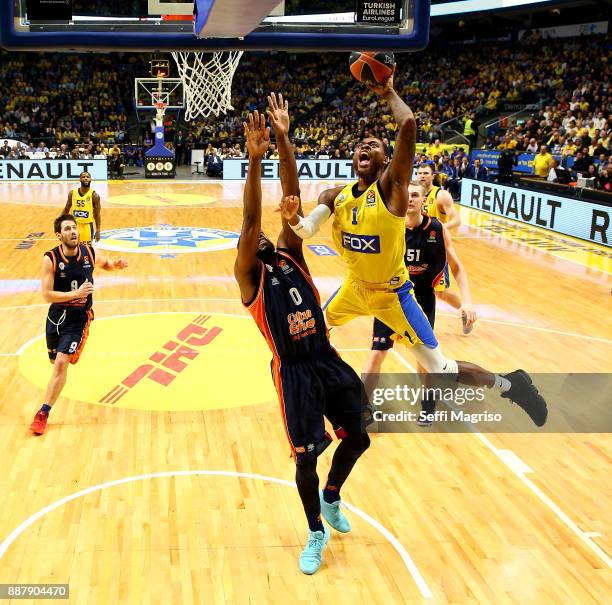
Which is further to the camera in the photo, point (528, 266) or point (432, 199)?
point (528, 266)

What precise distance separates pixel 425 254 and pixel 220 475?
2.47 metres

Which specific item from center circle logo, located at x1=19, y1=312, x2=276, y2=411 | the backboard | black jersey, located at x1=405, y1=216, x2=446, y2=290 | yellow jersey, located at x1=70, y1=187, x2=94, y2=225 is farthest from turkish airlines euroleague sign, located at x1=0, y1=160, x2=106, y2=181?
black jersey, located at x1=405, y1=216, x2=446, y2=290

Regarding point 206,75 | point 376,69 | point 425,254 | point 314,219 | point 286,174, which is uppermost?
point 206,75

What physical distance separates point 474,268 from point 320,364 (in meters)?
9.18

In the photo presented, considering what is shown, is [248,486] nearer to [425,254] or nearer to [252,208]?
[252,208]

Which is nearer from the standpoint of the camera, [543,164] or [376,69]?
[376,69]

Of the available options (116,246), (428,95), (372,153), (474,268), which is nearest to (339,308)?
(372,153)

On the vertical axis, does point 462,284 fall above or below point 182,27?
below

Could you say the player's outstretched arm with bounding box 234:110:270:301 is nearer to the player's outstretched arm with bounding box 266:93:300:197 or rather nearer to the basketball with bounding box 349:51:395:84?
the player's outstretched arm with bounding box 266:93:300:197

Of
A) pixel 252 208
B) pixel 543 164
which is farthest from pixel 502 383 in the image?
pixel 543 164

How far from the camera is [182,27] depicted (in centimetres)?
545

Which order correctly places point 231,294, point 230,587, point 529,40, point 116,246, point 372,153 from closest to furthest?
point 230,587
point 372,153
point 231,294
point 116,246
point 529,40

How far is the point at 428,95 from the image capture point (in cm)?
3181

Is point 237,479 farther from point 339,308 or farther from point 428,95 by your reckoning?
point 428,95
